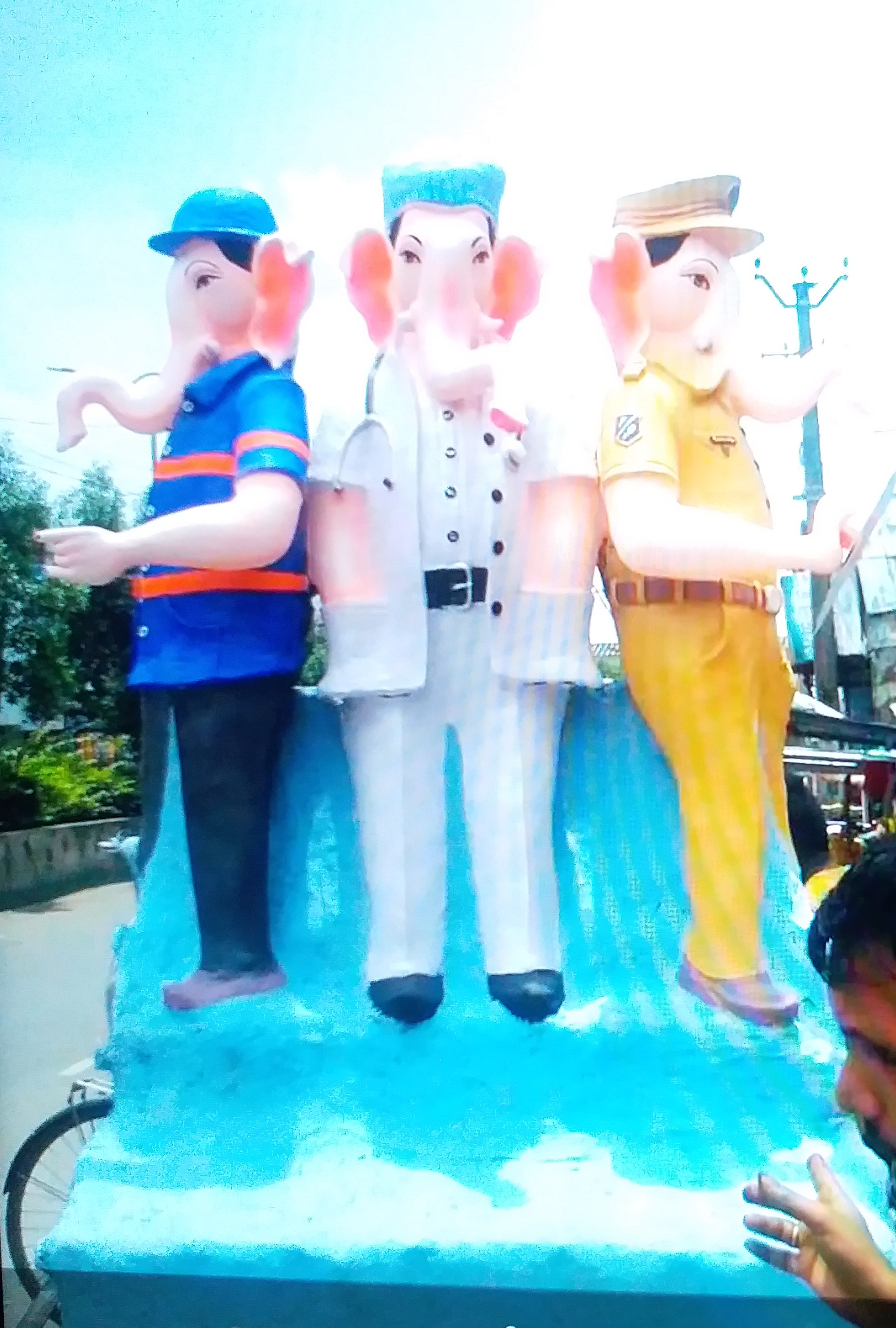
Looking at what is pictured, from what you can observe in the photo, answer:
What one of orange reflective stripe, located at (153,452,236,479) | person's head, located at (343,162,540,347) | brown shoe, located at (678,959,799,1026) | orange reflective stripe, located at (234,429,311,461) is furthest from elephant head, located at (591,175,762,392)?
brown shoe, located at (678,959,799,1026)

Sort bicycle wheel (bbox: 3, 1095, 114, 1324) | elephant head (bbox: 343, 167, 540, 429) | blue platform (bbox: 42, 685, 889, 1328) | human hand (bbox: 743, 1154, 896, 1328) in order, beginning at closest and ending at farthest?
human hand (bbox: 743, 1154, 896, 1328), blue platform (bbox: 42, 685, 889, 1328), elephant head (bbox: 343, 167, 540, 429), bicycle wheel (bbox: 3, 1095, 114, 1324)

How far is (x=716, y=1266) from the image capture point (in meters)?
1.69

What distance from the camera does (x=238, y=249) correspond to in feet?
6.05

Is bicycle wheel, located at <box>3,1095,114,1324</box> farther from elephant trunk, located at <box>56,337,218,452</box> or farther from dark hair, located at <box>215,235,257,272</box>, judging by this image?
dark hair, located at <box>215,235,257,272</box>

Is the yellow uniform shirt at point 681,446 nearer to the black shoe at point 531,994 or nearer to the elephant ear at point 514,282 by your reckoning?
the elephant ear at point 514,282

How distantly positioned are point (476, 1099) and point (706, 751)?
0.60 metres

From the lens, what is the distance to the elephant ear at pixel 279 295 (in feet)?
5.99

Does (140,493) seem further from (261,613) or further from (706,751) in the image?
(706,751)

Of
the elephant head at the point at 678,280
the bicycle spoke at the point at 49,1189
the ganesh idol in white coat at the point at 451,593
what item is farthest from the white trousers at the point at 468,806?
the bicycle spoke at the point at 49,1189

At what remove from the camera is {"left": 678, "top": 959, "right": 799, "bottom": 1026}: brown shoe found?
1787 millimetres

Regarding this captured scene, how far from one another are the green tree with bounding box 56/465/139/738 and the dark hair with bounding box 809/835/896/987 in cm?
103

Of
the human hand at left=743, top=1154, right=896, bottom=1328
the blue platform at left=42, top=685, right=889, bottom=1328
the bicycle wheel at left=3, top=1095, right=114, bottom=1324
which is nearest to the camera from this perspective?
the human hand at left=743, top=1154, right=896, bottom=1328

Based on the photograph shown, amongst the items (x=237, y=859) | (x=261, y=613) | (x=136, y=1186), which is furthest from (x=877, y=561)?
(x=136, y=1186)

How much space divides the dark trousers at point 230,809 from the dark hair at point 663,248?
81 cm
